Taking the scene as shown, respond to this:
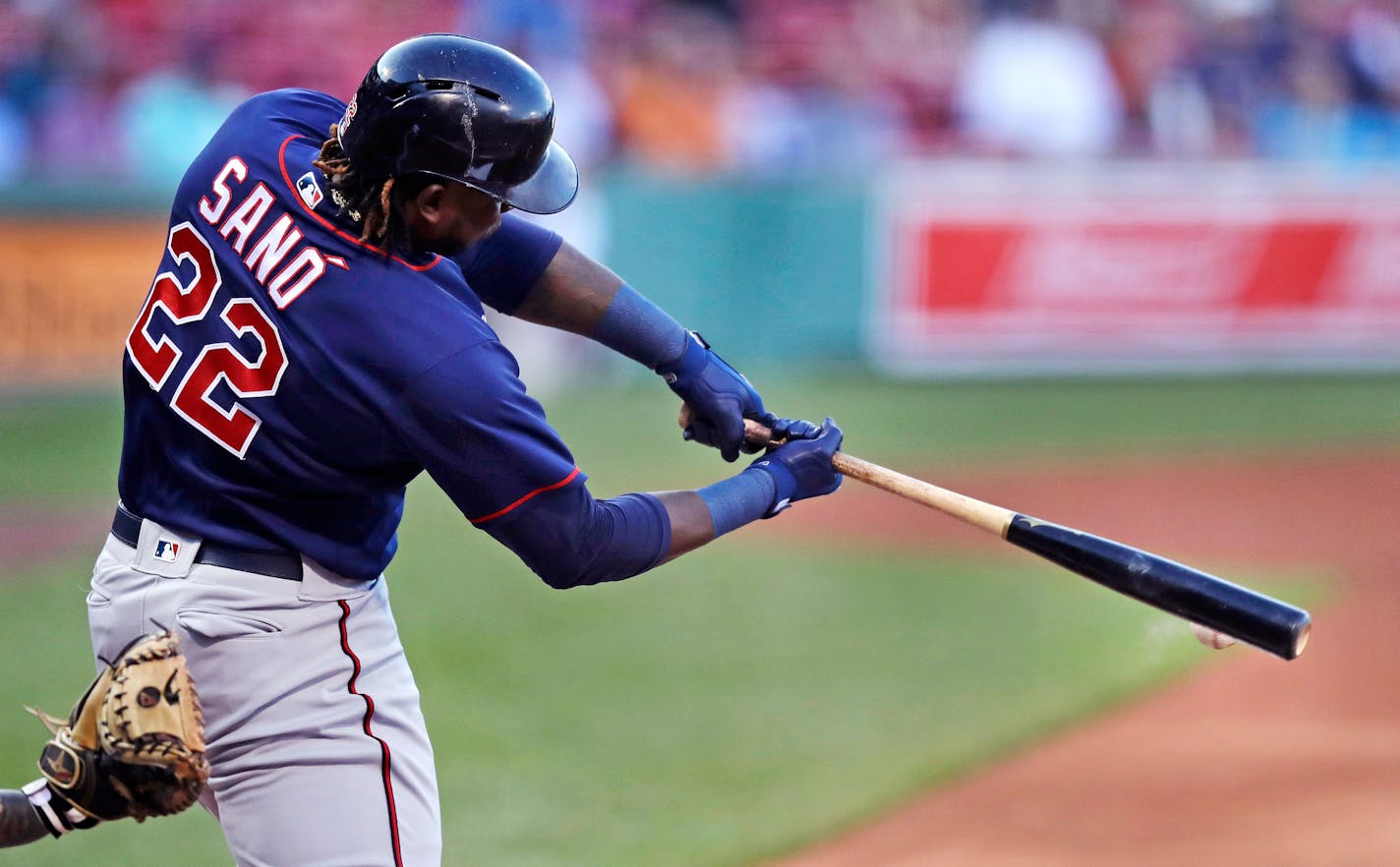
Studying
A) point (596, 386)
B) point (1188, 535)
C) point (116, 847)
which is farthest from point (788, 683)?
point (596, 386)

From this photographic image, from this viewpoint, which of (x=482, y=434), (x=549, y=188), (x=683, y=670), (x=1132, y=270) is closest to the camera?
(x=482, y=434)

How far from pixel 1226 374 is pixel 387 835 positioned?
1118 cm

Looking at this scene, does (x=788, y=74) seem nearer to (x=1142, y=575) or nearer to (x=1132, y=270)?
(x=1132, y=270)

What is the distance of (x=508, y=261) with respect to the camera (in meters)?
3.64

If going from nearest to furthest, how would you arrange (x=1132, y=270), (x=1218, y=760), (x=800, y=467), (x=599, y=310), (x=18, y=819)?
(x=18, y=819) → (x=800, y=467) → (x=599, y=310) → (x=1218, y=760) → (x=1132, y=270)

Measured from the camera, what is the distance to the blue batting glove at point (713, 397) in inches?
146

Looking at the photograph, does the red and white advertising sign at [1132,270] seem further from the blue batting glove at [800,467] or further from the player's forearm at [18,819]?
the player's forearm at [18,819]

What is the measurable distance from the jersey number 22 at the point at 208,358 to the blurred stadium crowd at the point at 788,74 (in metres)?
8.14

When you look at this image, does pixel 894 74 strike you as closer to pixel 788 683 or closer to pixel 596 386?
pixel 596 386

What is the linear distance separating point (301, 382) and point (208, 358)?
20 cm

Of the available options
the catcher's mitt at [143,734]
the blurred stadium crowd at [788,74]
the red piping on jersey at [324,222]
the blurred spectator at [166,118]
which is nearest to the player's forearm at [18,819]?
the catcher's mitt at [143,734]

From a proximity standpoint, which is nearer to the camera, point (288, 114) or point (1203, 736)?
point (288, 114)

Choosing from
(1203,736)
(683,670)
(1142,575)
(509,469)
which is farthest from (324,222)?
(1203,736)

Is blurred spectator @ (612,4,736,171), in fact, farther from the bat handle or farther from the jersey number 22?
the jersey number 22
